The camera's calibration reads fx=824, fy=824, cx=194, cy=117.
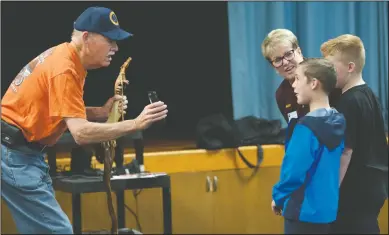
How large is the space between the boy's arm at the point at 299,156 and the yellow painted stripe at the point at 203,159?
2.05 m

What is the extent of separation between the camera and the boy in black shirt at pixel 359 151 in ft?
10.1

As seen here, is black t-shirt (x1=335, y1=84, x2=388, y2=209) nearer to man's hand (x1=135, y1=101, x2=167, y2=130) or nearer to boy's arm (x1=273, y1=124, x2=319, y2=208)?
boy's arm (x1=273, y1=124, x2=319, y2=208)

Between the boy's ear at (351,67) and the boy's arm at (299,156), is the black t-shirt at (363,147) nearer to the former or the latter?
the boy's ear at (351,67)

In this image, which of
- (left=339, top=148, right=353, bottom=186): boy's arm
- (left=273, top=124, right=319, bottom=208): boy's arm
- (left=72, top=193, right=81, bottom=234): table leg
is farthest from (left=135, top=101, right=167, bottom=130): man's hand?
(left=72, top=193, right=81, bottom=234): table leg

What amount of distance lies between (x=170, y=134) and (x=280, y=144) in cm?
103

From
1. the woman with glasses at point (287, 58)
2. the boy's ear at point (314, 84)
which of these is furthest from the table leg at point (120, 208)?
the boy's ear at point (314, 84)

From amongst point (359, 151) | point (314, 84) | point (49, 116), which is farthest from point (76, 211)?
point (314, 84)

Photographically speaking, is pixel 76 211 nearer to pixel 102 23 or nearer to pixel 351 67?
pixel 102 23

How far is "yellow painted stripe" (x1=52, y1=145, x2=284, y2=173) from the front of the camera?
16.2 ft

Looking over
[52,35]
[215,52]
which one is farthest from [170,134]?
[52,35]

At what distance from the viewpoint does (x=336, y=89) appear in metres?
3.22

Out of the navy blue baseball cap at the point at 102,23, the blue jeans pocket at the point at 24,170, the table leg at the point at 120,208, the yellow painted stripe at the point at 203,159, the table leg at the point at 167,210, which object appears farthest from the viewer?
the yellow painted stripe at the point at 203,159

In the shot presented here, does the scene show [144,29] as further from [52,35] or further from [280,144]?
[280,144]

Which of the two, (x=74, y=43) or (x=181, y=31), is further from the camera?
(x=181, y=31)
